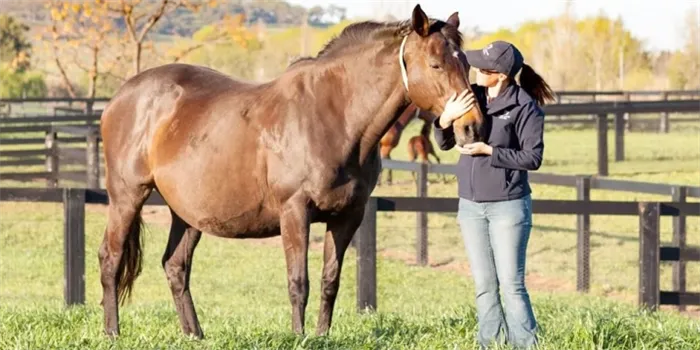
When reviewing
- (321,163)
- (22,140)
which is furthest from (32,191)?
(22,140)

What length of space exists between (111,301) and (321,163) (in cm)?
195

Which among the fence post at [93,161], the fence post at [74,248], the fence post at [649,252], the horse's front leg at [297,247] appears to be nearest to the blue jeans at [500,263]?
the horse's front leg at [297,247]

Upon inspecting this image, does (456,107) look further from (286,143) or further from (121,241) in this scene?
(121,241)

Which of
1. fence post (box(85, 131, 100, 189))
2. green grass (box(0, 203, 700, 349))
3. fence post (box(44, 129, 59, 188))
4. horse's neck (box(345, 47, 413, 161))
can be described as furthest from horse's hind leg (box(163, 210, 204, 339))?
fence post (box(44, 129, 59, 188))

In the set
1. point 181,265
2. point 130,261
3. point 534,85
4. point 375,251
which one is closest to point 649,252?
point 375,251

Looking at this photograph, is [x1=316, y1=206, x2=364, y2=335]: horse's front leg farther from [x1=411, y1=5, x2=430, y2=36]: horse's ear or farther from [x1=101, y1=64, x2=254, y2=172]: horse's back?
[x1=101, y1=64, x2=254, y2=172]: horse's back

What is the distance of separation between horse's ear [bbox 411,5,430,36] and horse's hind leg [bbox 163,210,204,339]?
244 cm

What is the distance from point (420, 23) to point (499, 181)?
100 centimetres

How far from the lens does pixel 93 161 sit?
767 inches

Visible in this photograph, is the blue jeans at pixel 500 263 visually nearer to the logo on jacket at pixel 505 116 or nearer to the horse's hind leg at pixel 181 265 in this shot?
the logo on jacket at pixel 505 116

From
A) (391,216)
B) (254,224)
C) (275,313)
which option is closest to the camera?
(254,224)

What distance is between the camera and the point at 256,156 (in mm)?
7062

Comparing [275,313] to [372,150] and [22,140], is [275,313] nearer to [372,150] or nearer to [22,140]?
[372,150]

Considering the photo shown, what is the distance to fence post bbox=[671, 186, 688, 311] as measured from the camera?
10930 mm
